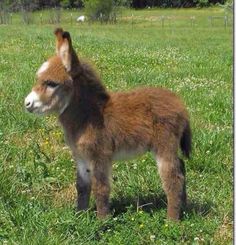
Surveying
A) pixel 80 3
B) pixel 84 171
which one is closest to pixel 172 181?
pixel 84 171

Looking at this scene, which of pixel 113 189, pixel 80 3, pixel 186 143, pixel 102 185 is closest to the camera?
pixel 102 185

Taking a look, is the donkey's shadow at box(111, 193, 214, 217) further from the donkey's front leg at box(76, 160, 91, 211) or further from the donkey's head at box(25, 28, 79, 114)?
the donkey's head at box(25, 28, 79, 114)

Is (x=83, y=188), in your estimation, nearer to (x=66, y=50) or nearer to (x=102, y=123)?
(x=102, y=123)

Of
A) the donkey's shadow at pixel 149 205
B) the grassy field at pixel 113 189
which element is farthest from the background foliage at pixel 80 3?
the donkey's shadow at pixel 149 205

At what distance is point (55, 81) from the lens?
5117 mm

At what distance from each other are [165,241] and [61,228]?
2.99 ft

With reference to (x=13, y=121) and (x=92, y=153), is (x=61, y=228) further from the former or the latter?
(x=13, y=121)

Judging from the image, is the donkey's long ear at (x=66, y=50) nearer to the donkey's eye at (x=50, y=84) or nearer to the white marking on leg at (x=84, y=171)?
→ the donkey's eye at (x=50, y=84)

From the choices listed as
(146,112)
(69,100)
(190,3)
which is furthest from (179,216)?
(190,3)

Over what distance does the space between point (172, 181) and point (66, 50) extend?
154 cm

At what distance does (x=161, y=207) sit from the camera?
5840 mm

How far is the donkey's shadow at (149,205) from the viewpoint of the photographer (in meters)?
5.70

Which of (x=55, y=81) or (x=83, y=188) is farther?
(x=83, y=188)

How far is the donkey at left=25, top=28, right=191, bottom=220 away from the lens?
16.9 feet
